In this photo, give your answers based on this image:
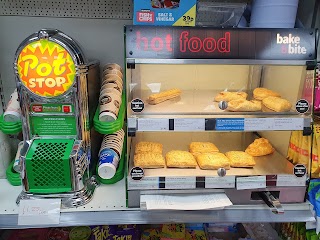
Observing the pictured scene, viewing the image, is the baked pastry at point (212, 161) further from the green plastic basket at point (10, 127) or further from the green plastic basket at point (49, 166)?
the green plastic basket at point (10, 127)

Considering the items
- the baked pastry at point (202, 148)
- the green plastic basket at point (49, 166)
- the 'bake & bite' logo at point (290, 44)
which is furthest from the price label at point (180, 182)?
the 'bake & bite' logo at point (290, 44)

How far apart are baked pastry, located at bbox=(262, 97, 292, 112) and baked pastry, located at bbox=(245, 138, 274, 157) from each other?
0.91ft

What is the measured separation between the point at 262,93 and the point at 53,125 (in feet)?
3.31

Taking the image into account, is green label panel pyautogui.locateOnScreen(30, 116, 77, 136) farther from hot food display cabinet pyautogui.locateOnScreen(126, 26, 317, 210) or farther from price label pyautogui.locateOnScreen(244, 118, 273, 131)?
price label pyautogui.locateOnScreen(244, 118, 273, 131)

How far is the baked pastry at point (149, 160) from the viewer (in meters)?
1.33

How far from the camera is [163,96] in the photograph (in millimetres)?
1345

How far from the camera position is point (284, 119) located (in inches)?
49.2

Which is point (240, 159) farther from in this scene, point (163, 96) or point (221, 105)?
point (163, 96)

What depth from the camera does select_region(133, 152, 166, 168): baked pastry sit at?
133cm

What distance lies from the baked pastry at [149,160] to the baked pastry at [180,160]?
0.11ft

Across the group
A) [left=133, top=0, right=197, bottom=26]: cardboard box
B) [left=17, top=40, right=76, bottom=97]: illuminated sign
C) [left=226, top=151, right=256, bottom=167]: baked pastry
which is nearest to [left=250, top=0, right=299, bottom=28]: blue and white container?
[left=133, top=0, right=197, bottom=26]: cardboard box

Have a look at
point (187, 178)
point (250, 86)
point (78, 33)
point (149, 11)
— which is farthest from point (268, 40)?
point (78, 33)

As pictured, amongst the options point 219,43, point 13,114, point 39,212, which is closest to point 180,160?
point 219,43

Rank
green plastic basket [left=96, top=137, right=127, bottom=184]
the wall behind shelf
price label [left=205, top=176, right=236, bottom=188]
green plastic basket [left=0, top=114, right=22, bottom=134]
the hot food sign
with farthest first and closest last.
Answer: the wall behind shelf, green plastic basket [left=96, top=137, right=127, bottom=184], green plastic basket [left=0, top=114, right=22, bottom=134], price label [left=205, top=176, right=236, bottom=188], the hot food sign
